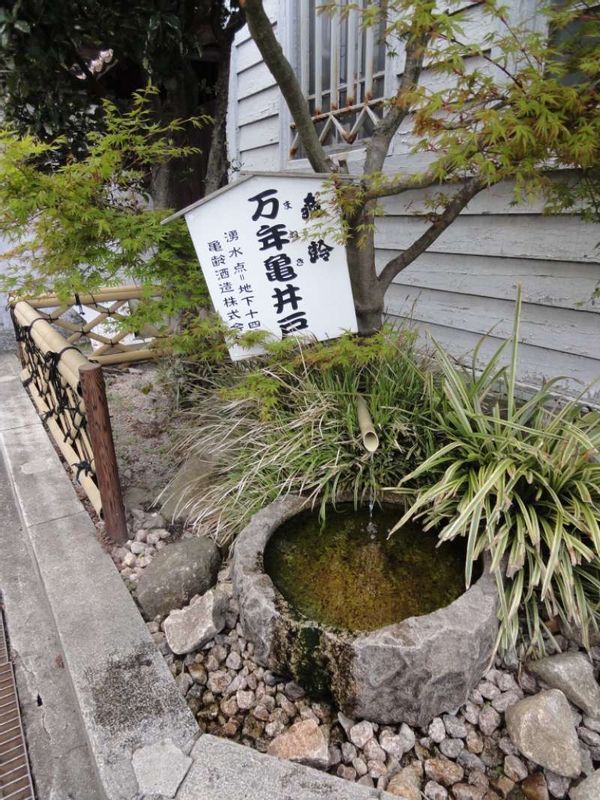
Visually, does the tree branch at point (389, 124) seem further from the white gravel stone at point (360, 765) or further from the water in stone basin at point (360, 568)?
the white gravel stone at point (360, 765)

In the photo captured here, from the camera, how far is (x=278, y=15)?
4.12 metres

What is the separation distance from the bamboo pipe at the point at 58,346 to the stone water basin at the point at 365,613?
1.19 metres

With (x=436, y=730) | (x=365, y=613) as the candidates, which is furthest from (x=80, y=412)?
(x=436, y=730)

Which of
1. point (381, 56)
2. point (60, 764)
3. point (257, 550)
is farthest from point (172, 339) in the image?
point (381, 56)

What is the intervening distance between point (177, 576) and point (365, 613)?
0.82 m

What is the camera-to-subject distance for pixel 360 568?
199cm

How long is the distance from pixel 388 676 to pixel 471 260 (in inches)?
102

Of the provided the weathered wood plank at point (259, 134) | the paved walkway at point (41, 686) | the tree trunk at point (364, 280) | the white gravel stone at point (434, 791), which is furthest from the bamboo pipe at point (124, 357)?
the white gravel stone at point (434, 791)

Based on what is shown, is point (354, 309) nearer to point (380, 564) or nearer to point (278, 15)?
point (380, 564)

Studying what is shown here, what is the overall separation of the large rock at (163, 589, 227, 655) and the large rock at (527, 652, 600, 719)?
3.73 feet

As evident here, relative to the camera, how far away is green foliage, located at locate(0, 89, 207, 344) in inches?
85.3

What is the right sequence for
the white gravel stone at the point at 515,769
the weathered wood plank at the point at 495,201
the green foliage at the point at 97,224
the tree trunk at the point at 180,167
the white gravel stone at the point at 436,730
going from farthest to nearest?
the tree trunk at the point at 180,167, the weathered wood plank at the point at 495,201, the green foliage at the point at 97,224, the white gravel stone at the point at 436,730, the white gravel stone at the point at 515,769

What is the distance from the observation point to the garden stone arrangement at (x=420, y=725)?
1447mm

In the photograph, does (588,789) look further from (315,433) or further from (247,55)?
(247,55)
